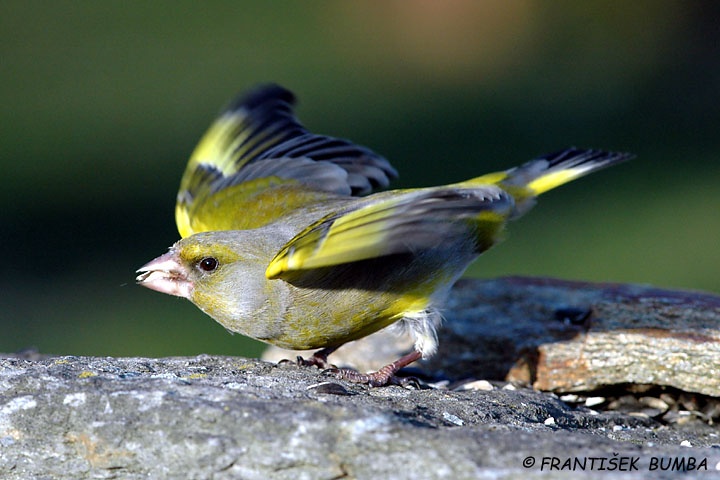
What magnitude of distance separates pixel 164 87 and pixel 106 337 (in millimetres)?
7665

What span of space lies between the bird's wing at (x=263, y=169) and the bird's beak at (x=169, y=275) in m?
0.69

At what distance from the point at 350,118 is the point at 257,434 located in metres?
9.91

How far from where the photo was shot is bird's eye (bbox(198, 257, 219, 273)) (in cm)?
380

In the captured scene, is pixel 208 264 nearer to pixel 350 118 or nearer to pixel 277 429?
pixel 277 429

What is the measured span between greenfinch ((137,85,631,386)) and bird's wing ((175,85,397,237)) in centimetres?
1

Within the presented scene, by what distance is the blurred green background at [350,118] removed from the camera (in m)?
8.65

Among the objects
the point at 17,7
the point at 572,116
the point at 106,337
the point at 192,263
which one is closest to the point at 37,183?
the point at 106,337

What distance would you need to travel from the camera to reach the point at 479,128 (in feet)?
39.1

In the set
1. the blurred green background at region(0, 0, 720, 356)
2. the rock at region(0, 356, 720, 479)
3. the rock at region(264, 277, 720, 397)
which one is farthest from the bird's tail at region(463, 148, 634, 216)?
the blurred green background at region(0, 0, 720, 356)

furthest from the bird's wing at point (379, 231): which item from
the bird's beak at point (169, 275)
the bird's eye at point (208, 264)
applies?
the bird's beak at point (169, 275)

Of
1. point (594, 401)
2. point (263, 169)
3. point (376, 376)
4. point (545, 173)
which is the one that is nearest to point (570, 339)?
point (594, 401)

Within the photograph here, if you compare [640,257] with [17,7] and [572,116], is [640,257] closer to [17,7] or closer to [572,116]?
[572,116]

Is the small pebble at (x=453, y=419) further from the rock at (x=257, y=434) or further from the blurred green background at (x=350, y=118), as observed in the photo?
the blurred green background at (x=350, y=118)

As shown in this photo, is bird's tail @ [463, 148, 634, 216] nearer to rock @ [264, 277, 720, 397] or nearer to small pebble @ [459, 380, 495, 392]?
rock @ [264, 277, 720, 397]
